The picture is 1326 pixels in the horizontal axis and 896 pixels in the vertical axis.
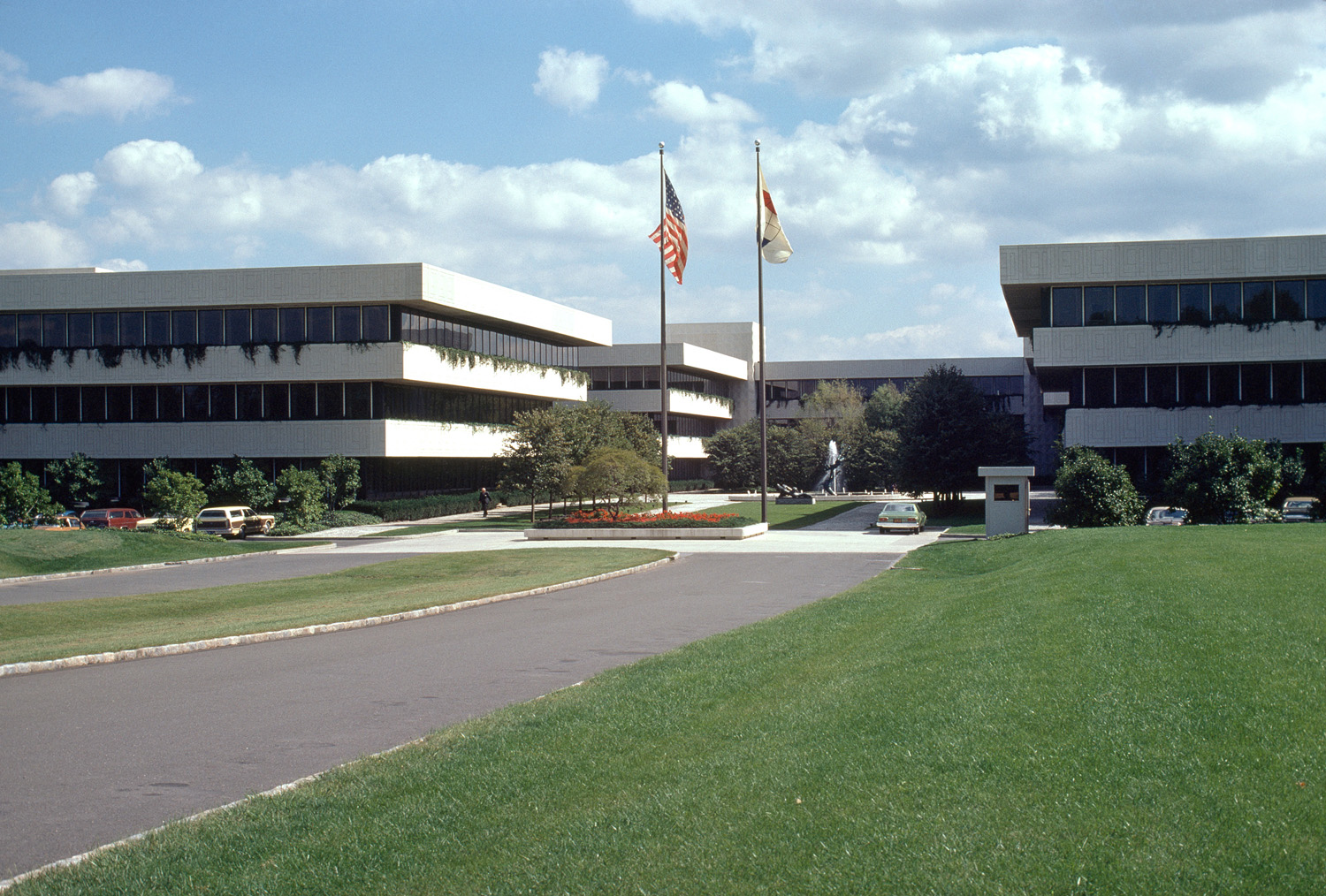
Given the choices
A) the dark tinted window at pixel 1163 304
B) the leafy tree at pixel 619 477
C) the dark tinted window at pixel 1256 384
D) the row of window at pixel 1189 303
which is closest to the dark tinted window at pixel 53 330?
the leafy tree at pixel 619 477

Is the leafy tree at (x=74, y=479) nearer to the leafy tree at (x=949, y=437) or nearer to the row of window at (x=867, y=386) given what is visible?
the leafy tree at (x=949, y=437)

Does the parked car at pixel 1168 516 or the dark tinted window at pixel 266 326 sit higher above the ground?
the dark tinted window at pixel 266 326

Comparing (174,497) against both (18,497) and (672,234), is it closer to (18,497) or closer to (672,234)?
(18,497)

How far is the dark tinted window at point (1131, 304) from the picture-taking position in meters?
44.8

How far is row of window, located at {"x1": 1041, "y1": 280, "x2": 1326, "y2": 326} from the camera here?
144 feet

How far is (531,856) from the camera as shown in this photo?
593 centimetres

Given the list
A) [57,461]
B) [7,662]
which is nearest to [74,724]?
[7,662]

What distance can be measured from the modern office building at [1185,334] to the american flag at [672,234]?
13.8m

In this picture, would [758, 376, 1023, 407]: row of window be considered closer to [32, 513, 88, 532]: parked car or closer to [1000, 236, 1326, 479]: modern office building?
[1000, 236, 1326, 479]: modern office building

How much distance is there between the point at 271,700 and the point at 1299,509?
36.2 metres

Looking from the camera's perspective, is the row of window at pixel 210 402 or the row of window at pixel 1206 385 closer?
the row of window at pixel 1206 385

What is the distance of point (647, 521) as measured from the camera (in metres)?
43.0

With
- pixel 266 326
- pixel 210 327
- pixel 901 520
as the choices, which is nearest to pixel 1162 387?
pixel 901 520

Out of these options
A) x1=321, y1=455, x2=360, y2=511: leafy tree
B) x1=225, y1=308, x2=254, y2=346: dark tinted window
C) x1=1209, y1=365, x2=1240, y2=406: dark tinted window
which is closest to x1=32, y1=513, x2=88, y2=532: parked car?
x1=321, y1=455, x2=360, y2=511: leafy tree
